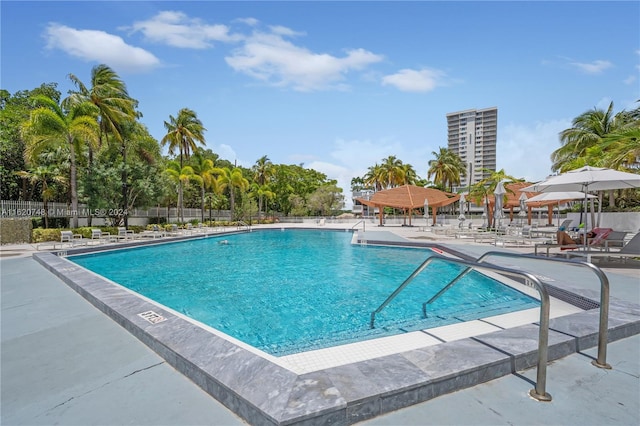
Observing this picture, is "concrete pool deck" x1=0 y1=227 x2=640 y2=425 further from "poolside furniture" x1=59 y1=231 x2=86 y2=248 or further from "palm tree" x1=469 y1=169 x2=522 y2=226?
"palm tree" x1=469 y1=169 x2=522 y2=226

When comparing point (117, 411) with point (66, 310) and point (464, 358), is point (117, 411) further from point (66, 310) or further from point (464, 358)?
point (66, 310)

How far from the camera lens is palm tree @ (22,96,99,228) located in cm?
1630

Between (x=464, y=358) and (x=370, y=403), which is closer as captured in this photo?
(x=370, y=403)

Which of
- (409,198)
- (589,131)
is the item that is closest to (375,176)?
(409,198)

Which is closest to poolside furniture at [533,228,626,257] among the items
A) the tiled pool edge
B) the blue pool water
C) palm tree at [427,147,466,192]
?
the blue pool water

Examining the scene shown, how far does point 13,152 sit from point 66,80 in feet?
24.6

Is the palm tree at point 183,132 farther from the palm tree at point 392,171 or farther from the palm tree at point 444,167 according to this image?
the palm tree at point 444,167

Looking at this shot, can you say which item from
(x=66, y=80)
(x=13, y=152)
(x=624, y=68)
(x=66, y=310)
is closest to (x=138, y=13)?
(x=66, y=310)

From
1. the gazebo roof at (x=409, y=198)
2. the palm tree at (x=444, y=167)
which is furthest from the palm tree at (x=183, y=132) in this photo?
the palm tree at (x=444, y=167)

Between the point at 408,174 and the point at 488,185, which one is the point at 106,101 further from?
the point at 408,174

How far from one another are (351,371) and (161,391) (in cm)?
153

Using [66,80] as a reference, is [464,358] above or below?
below

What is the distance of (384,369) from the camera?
2445mm

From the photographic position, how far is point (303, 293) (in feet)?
25.0
